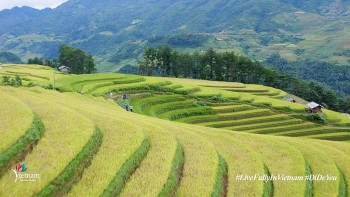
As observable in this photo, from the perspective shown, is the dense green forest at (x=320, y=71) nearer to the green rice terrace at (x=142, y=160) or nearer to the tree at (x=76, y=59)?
the tree at (x=76, y=59)

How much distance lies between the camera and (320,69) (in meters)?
167

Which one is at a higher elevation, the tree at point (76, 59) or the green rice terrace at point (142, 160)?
the green rice terrace at point (142, 160)

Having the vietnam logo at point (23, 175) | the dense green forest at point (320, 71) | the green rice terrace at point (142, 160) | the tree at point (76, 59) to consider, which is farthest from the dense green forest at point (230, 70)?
the vietnam logo at point (23, 175)

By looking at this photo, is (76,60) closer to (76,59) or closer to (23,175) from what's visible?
(76,59)

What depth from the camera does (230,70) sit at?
84.9m

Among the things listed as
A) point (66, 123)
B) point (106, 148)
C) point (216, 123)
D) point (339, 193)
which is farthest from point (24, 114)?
point (216, 123)

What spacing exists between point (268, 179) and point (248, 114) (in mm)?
28376

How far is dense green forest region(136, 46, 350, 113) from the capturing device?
82.6 m

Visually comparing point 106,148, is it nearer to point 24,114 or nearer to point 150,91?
point 24,114

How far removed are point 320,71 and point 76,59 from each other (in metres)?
125

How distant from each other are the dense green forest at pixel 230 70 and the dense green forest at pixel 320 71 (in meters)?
58.1

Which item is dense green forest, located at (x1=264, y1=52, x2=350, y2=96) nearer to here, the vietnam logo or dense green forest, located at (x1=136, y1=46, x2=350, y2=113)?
dense green forest, located at (x1=136, y1=46, x2=350, y2=113)

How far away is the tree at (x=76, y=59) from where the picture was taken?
8811 cm

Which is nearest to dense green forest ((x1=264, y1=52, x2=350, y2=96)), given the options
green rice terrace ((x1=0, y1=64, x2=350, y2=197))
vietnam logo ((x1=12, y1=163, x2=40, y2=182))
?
green rice terrace ((x1=0, y1=64, x2=350, y2=197))
